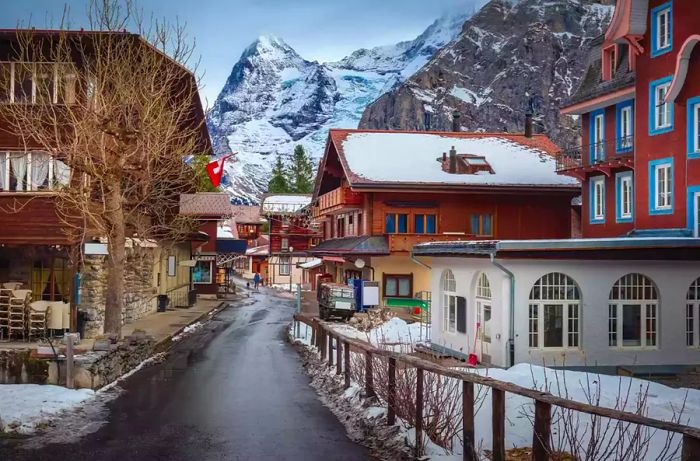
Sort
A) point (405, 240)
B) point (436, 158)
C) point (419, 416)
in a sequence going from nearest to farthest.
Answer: point (419, 416) < point (405, 240) < point (436, 158)

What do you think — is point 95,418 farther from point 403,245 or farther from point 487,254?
point 403,245

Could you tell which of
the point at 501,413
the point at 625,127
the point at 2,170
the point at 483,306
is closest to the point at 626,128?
the point at 625,127

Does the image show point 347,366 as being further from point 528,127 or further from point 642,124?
point 528,127

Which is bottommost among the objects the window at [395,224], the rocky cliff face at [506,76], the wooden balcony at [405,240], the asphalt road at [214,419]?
the asphalt road at [214,419]

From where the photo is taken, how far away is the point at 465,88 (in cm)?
17062

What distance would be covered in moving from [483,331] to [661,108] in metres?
12.9

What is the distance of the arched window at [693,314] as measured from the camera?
21.3m

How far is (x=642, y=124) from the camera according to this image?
96.8ft

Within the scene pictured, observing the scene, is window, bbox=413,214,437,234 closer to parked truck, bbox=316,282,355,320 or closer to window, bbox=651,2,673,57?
parked truck, bbox=316,282,355,320

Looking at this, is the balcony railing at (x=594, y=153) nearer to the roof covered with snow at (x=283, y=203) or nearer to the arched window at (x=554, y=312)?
the arched window at (x=554, y=312)

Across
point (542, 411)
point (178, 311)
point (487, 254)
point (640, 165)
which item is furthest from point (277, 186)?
point (542, 411)

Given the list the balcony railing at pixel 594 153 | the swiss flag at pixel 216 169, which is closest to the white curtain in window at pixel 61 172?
the swiss flag at pixel 216 169

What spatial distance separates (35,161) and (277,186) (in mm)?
99512

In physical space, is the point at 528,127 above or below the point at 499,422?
above
